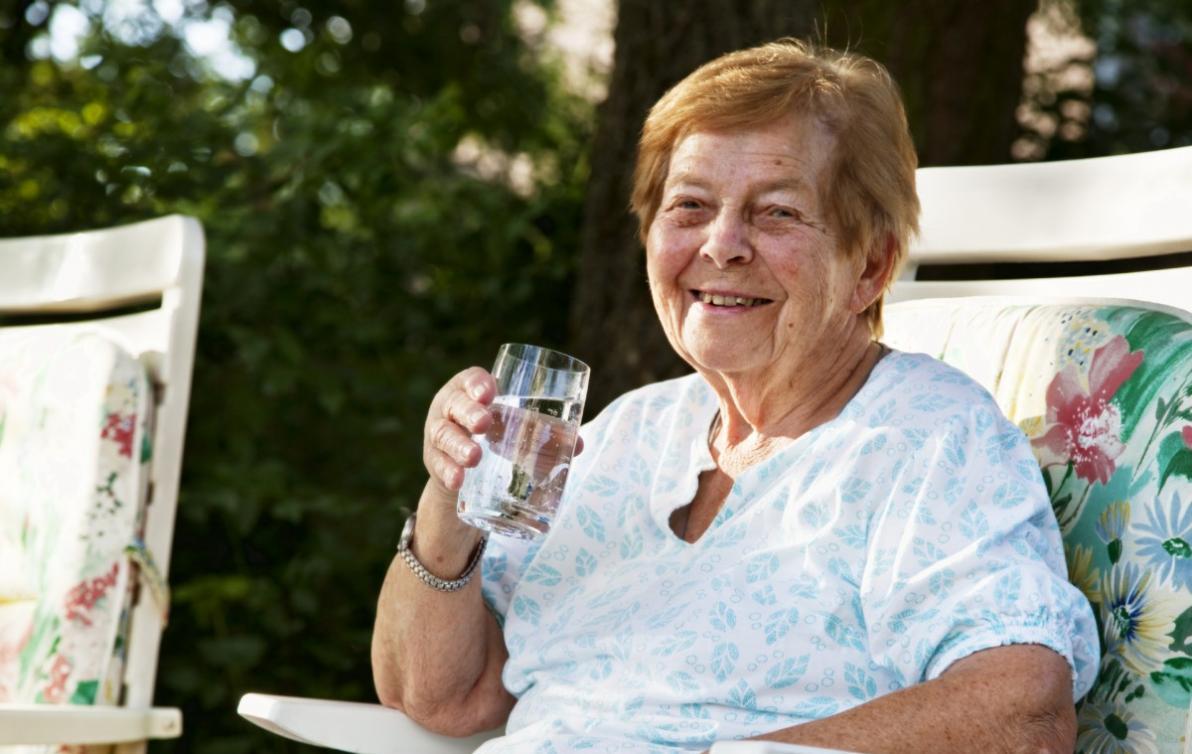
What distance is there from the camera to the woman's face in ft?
7.32

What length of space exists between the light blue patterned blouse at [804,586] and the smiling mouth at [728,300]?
196mm

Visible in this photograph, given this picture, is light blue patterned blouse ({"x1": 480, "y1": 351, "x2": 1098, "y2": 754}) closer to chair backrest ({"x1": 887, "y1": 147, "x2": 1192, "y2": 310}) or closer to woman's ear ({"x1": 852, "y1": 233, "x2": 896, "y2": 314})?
woman's ear ({"x1": 852, "y1": 233, "x2": 896, "y2": 314})

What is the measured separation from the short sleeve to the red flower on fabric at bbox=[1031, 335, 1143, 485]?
0.15 meters

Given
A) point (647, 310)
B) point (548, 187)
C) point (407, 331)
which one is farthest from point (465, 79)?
point (647, 310)

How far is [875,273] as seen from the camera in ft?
7.62

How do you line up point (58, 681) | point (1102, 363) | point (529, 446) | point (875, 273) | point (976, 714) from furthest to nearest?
point (58, 681), point (875, 273), point (1102, 363), point (529, 446), point (976, 714)

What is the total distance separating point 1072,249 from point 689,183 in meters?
0.64

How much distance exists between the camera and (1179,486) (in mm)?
2037

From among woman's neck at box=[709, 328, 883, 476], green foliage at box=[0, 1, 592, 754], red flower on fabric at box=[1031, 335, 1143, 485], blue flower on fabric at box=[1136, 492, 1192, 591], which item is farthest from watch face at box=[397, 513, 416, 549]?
green foliage at box=[0, 1, 592, 754]

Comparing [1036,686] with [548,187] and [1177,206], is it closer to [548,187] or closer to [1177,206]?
[1177,206]

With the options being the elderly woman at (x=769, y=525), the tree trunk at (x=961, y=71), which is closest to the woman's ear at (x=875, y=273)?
the elderly woman at (x=769, y=525)

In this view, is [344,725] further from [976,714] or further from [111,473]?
[976,714]

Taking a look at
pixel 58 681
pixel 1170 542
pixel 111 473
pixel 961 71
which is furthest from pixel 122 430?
pixel 961 71

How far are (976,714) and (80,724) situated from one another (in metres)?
1.56
